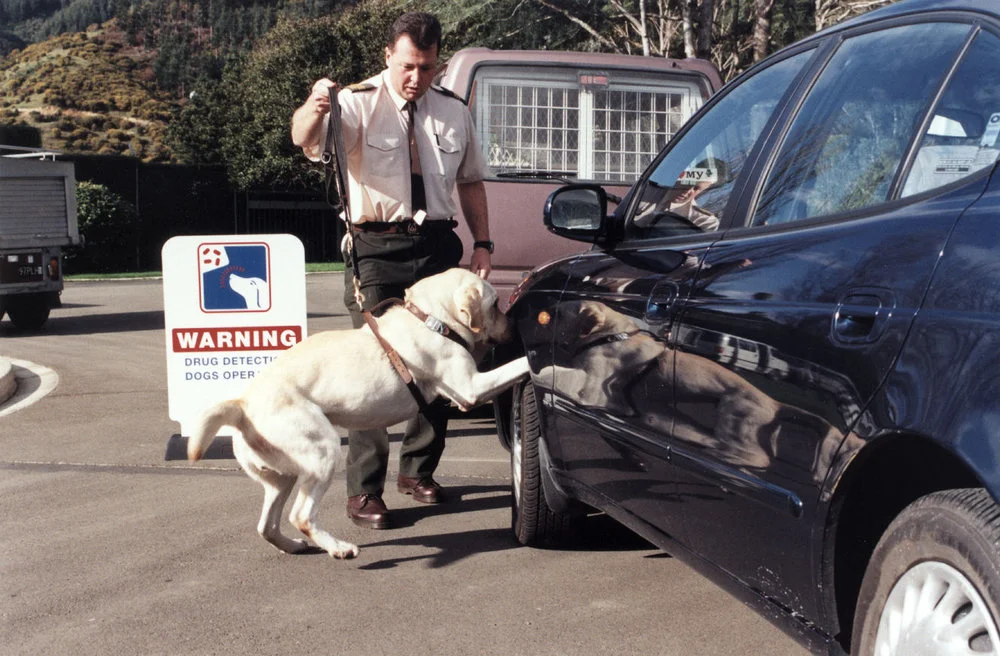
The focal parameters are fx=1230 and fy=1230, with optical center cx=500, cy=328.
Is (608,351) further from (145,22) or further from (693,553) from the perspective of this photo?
(145,22)

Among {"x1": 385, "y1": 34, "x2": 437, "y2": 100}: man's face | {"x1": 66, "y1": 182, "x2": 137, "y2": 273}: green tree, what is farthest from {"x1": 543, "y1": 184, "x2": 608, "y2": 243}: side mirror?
{"x1": 66, "y1": 182, "x2": 137, "y2": 273}: green tree

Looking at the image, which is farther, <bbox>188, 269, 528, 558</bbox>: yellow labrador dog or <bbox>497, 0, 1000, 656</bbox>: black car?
<bbox>188, 269, 528, 558</bbox>: yellow labrador dog

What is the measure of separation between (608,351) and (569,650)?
957 mm

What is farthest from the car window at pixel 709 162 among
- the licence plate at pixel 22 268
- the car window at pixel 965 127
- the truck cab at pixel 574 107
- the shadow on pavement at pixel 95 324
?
the licence plate at pixel 22 268

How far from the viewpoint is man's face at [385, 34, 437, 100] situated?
18.1 feet

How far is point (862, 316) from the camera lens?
2.52m

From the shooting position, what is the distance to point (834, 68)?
10.8 ft

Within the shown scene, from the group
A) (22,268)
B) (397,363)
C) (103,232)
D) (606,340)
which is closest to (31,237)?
(22,268)

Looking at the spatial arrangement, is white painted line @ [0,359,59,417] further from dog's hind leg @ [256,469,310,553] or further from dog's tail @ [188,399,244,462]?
dog's tail @ [188,399,244,462]

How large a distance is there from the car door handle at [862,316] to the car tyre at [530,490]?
2.34 meters

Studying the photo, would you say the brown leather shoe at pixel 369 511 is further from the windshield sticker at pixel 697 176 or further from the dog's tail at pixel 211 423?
the windshield sticker at pixel 697 176

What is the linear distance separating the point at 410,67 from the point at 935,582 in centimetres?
380

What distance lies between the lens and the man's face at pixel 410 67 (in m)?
5.53

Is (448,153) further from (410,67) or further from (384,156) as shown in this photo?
(410,67)
